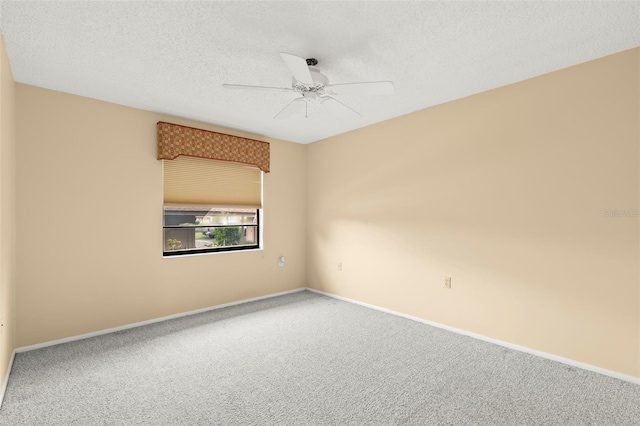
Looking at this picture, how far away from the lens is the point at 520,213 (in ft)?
9.72

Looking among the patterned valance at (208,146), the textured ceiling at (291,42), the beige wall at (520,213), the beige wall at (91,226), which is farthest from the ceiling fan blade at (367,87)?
the beige wall at (91,226)

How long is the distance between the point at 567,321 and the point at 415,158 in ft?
7.07

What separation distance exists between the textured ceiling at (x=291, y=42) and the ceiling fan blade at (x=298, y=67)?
26 centimetres

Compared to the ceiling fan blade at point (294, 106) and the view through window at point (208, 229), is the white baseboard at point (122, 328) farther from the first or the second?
the ceiling fan blade at point (294, 106)

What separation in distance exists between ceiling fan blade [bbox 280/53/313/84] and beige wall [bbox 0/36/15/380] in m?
2.03

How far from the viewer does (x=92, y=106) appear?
10.9 ft

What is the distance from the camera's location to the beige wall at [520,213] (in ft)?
8.11

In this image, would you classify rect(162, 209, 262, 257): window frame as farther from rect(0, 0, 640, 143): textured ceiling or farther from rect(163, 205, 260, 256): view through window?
rect(0, 0, 640, 143): textured ceiling

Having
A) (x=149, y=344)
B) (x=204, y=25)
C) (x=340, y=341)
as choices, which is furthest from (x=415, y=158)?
(x=149, y=344)

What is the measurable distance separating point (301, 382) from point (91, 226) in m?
2.68

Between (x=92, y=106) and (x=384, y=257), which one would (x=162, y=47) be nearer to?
(x=92, y=106)

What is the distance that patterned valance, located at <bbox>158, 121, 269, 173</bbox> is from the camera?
12.2 feet

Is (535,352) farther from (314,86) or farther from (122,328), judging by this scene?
(122,328)

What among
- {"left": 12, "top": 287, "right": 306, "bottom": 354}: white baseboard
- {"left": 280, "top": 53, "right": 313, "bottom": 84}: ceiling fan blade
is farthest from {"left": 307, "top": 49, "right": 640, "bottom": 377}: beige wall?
{"left": 280, "top": 53, "right": 313, "bottom": 84}: ceiling fan blade
